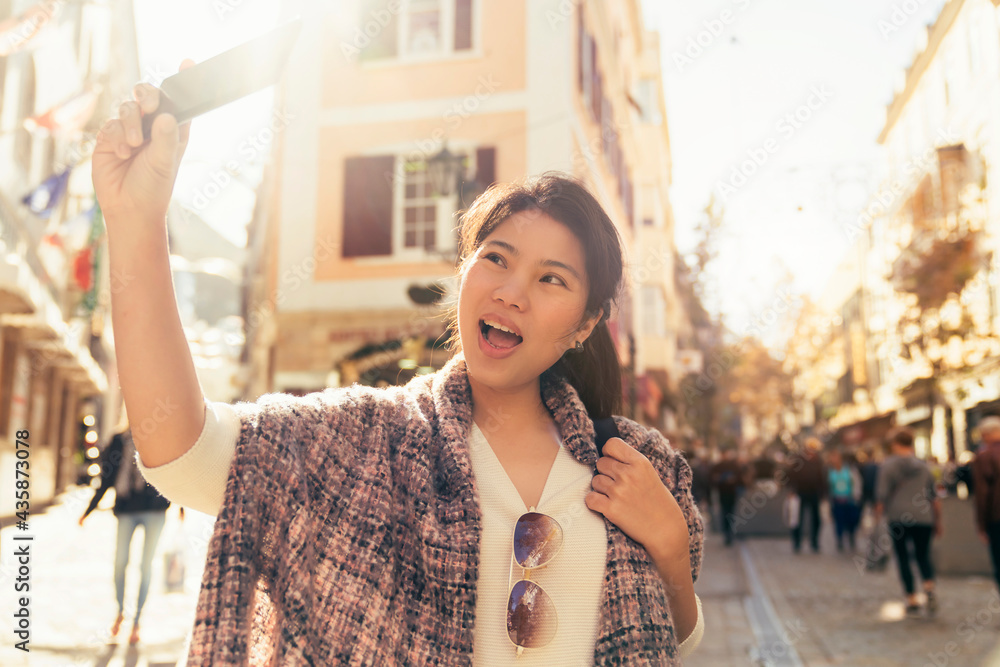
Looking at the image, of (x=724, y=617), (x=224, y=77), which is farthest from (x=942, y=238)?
(x=224, y=77)

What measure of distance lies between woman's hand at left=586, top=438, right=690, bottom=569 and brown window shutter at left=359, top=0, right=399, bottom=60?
41.6 feet

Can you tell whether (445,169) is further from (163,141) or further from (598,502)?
(163,141)

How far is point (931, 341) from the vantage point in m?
17.5

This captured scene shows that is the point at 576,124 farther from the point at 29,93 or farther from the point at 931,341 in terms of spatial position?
the point at 29,93

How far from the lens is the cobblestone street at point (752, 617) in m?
6.08

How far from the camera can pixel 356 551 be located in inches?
58.2

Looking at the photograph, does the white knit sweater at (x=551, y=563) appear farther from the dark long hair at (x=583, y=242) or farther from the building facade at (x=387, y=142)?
the building facade at (x=387, y=142)

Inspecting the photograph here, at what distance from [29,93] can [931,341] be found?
18327mm

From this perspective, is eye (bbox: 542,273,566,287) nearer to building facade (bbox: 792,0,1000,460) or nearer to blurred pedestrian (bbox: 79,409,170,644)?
building facade (bbox: 792,0,1000,460)

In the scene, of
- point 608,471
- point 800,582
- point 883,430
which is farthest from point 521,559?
point 883,430

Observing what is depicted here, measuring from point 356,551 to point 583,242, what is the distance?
Result: 85 cm

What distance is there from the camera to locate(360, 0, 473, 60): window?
13.4 metres

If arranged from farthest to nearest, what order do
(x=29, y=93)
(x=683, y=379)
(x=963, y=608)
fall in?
(x=683, y=379)
(x=29, y=93)
(x=963, y=608)

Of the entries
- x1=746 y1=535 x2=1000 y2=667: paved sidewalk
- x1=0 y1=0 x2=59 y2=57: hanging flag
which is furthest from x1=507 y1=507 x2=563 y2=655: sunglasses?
x1=0 y1=0 x2=59 y2=57: hanging flag
